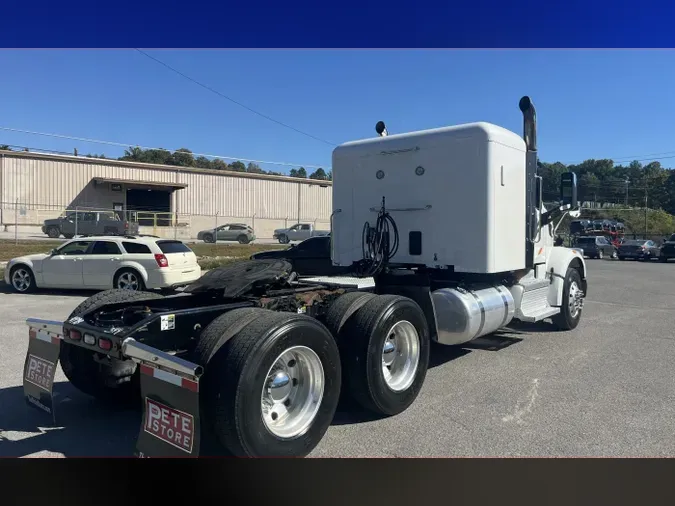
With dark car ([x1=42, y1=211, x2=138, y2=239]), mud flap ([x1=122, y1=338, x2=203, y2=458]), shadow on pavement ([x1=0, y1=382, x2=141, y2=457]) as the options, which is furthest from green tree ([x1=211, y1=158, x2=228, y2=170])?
mud flap ([x1=122, y1=338, x2=203, y2=458])

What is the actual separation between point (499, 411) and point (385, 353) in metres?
1.17

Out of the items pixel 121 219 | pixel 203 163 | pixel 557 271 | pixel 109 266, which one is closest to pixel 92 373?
pixel 557 271

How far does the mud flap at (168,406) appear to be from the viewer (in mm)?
3459

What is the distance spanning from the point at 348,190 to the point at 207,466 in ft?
14.3

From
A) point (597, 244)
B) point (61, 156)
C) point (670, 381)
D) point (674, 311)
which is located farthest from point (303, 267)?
point (61, 156)

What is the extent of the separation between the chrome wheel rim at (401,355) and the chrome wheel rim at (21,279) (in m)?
11.7

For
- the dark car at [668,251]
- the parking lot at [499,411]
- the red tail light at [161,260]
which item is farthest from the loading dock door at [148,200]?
the parking lot at [499,411]

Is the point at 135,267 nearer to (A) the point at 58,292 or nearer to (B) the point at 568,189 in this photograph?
(A) the point at 58,292

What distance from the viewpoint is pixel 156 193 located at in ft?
172

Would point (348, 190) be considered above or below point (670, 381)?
above

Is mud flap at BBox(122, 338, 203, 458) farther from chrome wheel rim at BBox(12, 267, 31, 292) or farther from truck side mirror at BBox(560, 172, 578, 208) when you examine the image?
chrome wheel rim at BBox(12, 267, 31, 292)

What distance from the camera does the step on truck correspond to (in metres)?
3.74

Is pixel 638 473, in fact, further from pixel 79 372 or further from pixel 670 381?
pixel 79 372
